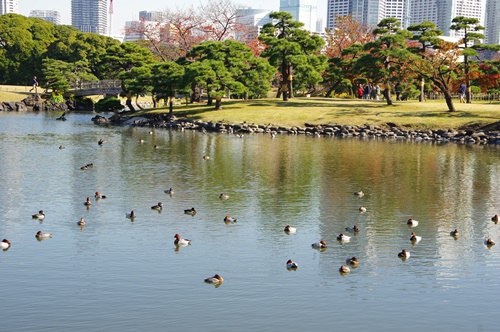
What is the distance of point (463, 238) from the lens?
2277cm

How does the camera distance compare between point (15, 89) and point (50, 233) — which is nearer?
point (50, 233)

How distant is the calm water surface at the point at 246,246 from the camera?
616 inches

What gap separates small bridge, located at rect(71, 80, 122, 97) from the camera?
85688mm

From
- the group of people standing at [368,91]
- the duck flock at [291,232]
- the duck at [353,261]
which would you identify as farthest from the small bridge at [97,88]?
the duck at [353,261]

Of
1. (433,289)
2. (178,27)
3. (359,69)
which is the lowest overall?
(433,289)

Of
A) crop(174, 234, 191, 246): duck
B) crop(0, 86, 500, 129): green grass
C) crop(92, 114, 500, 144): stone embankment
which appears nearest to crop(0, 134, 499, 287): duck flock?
crop(174, 234, 191, 246): duck

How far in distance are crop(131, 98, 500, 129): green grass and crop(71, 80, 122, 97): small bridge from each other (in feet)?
62.4

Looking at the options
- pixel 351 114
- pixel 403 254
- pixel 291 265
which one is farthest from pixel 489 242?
pixel 351 114

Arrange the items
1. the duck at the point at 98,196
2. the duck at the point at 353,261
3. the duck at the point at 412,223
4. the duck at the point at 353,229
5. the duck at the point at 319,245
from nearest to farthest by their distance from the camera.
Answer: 1. the duck at the point at 353,261
2. the duck at the point at 319,245
3. the duck at the point at 353,229
4. the duck at the point at 412,223
5. the duck at the point at 98,196

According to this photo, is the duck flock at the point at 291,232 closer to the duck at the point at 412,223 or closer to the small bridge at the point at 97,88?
the duck at the point at 412,223

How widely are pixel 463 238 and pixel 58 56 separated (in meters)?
95.8

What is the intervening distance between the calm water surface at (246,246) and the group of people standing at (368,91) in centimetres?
3577

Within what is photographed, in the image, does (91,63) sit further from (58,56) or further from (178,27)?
(178,27)

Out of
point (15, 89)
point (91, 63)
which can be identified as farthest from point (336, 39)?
point (15, 89)
